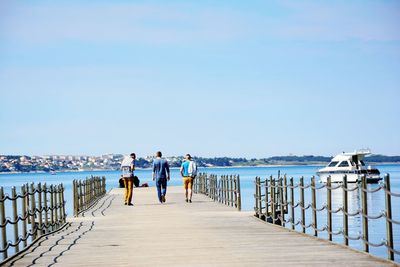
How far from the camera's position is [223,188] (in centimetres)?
3475

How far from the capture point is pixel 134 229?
20.8m

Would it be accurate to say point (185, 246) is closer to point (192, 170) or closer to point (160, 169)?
point (160, 169)

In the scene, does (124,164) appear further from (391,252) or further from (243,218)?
(391,252)

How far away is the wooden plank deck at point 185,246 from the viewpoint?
521 inches

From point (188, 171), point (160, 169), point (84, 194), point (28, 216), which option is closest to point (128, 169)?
point (160, 169)

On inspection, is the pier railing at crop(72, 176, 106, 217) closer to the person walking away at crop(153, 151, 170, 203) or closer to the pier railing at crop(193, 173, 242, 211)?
the person walking away at crop(153, 151, 170, 203)

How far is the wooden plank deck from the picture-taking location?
13234mm

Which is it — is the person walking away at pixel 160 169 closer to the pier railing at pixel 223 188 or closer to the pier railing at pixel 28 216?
the pier railing at pixel 223 188

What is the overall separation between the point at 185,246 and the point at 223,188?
1902 centimetres

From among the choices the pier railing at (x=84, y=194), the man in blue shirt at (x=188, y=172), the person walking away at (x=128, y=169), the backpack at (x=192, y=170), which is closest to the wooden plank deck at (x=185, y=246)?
the pier railing at (x=84, y=194)

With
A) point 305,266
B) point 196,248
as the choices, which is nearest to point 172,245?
Result: point 196,248

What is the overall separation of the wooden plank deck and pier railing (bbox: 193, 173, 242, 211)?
5676mm

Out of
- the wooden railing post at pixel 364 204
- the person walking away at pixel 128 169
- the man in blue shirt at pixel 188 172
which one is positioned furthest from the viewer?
the man in blue shirt at pixel 188 172

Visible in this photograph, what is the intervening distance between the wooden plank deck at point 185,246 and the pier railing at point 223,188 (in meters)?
5.68
